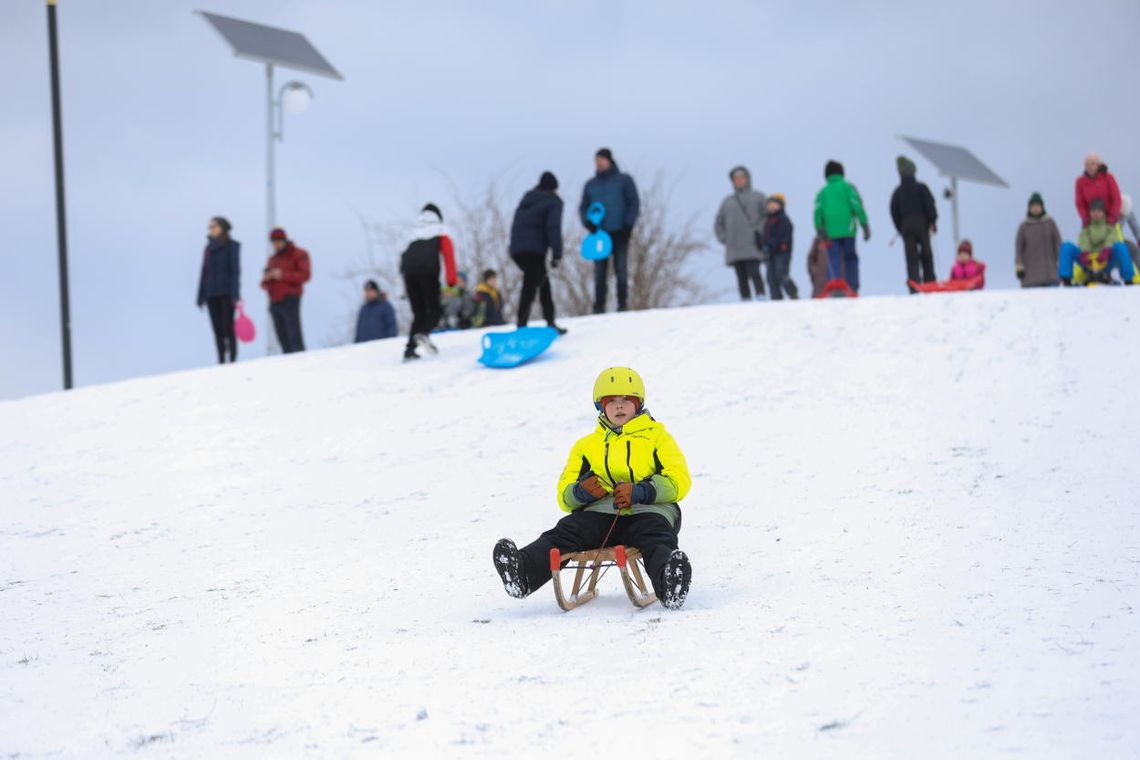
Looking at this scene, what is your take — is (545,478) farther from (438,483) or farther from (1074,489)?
(1074,489)

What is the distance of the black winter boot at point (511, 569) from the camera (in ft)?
22.5

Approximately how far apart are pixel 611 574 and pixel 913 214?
9.75 meters

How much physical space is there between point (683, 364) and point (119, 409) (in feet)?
19.2

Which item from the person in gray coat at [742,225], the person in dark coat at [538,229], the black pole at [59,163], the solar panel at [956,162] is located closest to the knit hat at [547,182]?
the person in dark coat at [538,229]

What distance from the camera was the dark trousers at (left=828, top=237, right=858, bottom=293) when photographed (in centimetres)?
1689

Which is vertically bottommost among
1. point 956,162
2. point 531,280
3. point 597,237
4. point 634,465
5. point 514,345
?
point 634,465

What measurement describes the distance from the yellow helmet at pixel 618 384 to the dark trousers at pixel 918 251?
10.3m

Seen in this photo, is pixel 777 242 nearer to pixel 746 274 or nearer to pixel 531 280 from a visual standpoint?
pixel 746 274

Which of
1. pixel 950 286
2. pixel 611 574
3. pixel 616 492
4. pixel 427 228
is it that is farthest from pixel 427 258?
pixel 616 492

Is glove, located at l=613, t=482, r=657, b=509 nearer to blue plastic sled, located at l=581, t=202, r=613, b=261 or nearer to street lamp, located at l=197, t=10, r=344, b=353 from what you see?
blue plastic sled, located at l=581, t=202, r=613, b=261

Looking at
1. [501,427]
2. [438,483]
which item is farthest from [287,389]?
[438,483]

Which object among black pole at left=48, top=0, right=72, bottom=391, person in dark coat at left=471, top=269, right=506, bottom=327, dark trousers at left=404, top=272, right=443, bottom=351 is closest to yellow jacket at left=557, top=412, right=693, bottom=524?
dark trousers at left=404, top=272, right=443, bottom=351

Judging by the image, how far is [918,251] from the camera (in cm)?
1692

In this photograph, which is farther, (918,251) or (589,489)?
(918,251)
